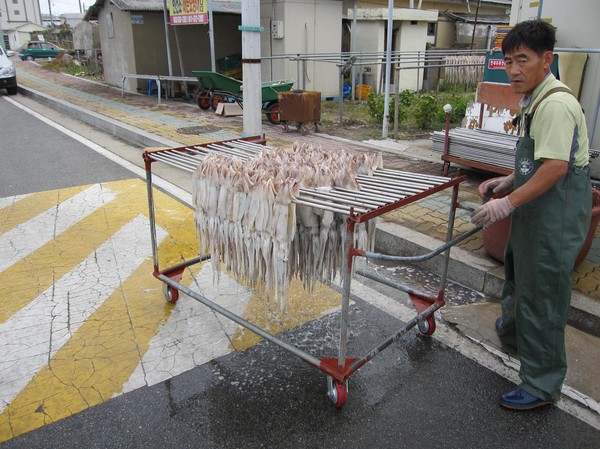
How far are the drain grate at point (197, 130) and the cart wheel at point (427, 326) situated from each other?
744cm

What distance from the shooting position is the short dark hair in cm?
241

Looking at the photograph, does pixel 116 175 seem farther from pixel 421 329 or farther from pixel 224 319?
pixel 421 329

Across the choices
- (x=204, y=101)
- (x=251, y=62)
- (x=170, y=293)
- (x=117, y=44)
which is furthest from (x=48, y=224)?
(x=117, y=44)

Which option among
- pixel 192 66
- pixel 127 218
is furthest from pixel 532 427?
pixel 192 66

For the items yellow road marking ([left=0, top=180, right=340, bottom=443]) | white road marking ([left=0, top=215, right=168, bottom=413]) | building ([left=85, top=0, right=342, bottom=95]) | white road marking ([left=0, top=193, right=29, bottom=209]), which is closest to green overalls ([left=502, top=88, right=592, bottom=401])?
yellow road marking ([left=0, top=180, right=340, bottom=443])

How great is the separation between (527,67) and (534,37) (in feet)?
0.52

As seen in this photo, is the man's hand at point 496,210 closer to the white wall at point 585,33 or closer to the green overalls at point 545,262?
the green overalls at point 545,262

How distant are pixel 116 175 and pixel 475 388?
616cm

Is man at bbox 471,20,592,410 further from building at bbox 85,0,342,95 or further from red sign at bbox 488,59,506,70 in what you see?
building at bbox 85,0,342,95

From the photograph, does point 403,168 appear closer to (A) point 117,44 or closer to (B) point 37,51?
(A) point 117,44

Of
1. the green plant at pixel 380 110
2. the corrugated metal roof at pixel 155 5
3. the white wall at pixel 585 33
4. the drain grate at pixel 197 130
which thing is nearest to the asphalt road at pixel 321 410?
the white wall at pixel 585 33

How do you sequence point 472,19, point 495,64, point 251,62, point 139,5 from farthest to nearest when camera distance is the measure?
point 472,19, point 139,5, point 251,62, point 495,64

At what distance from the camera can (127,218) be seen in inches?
225

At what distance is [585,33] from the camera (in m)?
6.00
